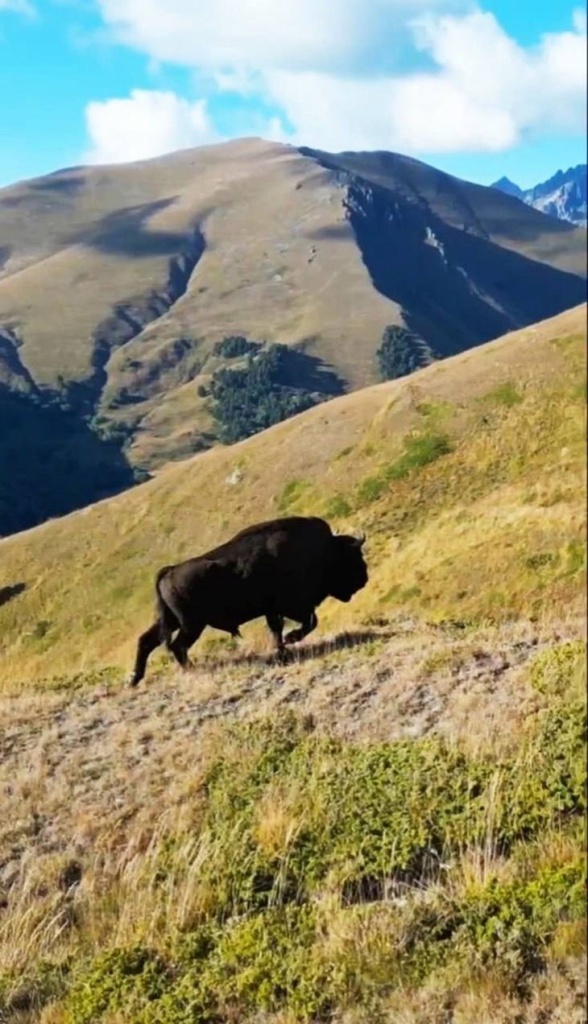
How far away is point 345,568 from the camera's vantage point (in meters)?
18.6

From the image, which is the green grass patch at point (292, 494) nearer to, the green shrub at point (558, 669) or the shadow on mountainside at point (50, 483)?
the green shrub at point (558, 669)

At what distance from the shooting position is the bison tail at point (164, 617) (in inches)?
701

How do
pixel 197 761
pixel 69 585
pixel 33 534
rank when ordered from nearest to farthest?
pixel 197 761
pixel 69 585
pixel 33 534

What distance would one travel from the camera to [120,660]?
1179 inches

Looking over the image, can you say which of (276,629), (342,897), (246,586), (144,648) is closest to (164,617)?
(144,648)

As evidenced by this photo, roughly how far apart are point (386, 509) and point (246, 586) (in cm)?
2337

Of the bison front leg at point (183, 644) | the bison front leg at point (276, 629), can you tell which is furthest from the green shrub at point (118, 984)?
the bison front leg at point (183, 644)

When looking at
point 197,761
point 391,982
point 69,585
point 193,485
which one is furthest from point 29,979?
point 193,485

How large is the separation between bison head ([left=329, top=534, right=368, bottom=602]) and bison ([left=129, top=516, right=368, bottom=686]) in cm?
50

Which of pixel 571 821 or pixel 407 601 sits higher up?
pixel 571 821

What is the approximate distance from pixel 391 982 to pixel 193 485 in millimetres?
41120

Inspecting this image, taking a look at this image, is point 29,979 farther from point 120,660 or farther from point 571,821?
point 120,660

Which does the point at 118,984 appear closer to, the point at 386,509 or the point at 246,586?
the point at 246,586

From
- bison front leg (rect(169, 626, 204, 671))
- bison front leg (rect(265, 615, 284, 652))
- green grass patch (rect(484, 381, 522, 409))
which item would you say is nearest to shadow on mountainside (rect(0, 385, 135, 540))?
green grass patch (rect(484, 381, 522, 409))
